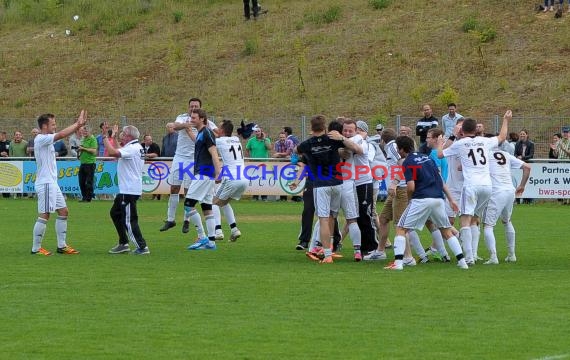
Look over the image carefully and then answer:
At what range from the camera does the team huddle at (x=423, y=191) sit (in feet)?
48.9

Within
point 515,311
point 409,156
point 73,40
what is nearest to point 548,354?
point 515,311

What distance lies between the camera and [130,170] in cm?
1716

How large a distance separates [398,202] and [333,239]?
218 centimetres

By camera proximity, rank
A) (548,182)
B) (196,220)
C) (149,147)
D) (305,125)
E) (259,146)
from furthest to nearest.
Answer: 1. (305,125)
2. (149,147)
3. (259,146)
4. (548,182)
5. (196,220)

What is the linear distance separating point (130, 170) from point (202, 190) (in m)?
1.59

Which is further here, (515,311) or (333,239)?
(333,239)

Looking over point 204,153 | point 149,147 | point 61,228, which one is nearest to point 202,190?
point 204,153

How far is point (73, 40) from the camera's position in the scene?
183 ft

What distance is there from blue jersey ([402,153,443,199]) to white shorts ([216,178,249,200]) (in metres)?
4.61

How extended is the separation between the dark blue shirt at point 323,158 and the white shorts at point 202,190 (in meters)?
2.78

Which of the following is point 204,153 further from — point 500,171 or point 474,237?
point 500,171

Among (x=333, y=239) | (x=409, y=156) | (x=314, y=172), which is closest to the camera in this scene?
(x=409, y=156)

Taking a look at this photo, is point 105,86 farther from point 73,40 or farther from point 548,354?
point 548,354

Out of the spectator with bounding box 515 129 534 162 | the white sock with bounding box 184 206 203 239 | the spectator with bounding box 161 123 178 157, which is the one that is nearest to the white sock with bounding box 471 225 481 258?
the white sock with bounding box 184 206 203 239
